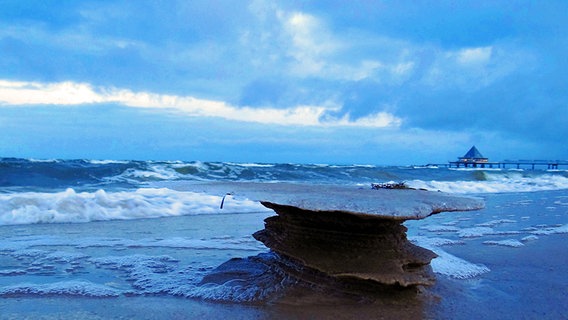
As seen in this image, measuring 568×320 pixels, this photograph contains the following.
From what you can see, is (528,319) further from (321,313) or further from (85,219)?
(85,219)

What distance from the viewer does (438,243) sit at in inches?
214

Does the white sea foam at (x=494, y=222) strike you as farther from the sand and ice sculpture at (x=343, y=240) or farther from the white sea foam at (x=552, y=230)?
the sand and ice sculpture at (x=343, y=240)

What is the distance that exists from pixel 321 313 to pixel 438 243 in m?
3.06

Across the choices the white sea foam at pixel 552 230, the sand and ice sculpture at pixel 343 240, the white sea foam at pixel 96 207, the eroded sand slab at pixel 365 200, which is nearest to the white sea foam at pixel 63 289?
the sand and ice sculpture at pixel 343 240

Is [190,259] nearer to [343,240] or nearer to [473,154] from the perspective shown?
[343,240]

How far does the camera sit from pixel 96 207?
7.54 metres

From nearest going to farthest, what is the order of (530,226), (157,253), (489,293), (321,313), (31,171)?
(321,313)
(489,293)
(157,253)
(530,226)
(31,171)

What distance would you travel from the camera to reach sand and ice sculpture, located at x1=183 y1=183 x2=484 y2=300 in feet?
9.27

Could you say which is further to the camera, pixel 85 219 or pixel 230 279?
pixel 85 219

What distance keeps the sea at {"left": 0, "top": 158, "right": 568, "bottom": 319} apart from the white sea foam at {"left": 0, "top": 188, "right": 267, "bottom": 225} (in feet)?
0.06

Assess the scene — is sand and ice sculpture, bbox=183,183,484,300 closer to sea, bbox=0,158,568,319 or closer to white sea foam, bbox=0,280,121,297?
sea, bbox=0,158,568,319

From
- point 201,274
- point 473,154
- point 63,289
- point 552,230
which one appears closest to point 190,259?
point 201,274

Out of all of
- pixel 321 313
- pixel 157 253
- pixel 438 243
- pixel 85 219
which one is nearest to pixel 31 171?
pixel 85 219

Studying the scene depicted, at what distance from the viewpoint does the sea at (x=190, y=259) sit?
2912 millimetres
